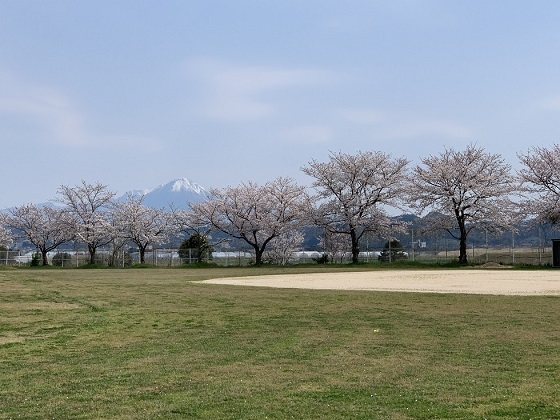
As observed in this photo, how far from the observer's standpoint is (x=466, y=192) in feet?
181

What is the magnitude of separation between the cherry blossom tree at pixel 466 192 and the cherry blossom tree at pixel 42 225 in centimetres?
4060

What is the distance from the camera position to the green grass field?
6.31 metres

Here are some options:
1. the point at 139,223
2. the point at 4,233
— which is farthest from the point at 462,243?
the point at 4,233

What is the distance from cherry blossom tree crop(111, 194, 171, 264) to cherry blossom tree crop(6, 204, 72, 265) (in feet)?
19.1

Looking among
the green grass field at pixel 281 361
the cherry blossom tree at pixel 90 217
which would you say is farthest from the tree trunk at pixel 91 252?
the green grass field at pixel 281 361

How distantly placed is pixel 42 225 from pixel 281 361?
237 ft

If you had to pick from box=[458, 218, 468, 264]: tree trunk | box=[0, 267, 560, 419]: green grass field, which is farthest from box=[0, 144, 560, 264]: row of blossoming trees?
box=[0, 267, 560, 419]: green grass field

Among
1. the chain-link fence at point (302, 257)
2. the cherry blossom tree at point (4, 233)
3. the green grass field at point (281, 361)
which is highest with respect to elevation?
the cherry blossom tree at point (4, 233)

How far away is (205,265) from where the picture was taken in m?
58.2

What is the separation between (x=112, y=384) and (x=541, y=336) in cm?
720

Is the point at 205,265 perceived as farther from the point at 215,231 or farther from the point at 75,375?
the point at 75,375

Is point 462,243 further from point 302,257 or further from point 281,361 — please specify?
point 281,361

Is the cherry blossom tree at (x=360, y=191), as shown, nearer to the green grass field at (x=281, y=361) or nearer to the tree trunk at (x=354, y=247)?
the tree trunk at (x=354, y=247)

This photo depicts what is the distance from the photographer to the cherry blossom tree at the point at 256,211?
64.3 m
